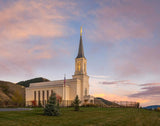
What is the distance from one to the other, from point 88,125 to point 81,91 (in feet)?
172

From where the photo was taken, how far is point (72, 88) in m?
→ 64.7

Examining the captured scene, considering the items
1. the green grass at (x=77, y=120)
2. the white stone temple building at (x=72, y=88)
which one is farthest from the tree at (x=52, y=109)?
the white stone temple building at (x=72, y=88)

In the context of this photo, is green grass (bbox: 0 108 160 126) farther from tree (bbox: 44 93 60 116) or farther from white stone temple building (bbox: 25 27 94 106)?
white stone temple building (bbox: 25 27 94 106)

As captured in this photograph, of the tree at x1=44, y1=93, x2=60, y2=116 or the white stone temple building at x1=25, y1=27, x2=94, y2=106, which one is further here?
the white stone temple building at x1=25, y1=27, x2=94, y2=106

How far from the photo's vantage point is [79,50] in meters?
72.6

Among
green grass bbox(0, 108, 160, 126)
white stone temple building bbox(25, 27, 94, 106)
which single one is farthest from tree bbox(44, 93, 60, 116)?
white stone temple building bbox(25, 27, 94, 106)

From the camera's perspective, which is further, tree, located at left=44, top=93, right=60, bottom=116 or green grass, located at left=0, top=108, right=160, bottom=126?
tree, located at left=44, top=93, right=60, bottom=116

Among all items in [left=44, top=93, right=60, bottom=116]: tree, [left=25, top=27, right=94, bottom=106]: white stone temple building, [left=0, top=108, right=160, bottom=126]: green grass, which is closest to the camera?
[left=0, top=108, right=160, bottom=126]: green grass

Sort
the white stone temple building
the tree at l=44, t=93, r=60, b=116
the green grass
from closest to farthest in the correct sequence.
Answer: the green grass < the tree at l=44, t=93, r=60, b=116 < the white stone temple building

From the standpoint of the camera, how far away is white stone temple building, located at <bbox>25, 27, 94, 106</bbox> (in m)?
63.1

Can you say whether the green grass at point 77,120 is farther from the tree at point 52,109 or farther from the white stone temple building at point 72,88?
the white stone temple building at point 72,88

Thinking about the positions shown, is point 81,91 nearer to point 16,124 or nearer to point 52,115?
point 52,115

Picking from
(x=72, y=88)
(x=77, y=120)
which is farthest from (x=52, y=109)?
(x=72, y=88)

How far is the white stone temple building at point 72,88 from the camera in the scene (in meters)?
63.1
